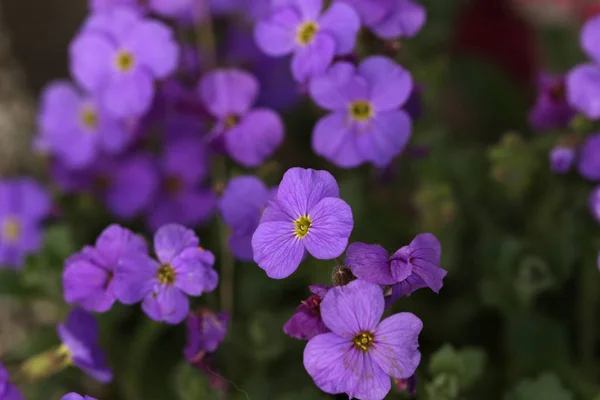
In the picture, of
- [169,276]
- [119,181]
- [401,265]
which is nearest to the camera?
[401,265]

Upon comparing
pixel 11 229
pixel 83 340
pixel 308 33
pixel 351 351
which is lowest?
pixel 11 229

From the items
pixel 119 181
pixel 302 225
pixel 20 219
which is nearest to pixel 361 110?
pixel 302 225

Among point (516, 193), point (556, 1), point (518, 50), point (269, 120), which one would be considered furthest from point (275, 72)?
point (556, 1)

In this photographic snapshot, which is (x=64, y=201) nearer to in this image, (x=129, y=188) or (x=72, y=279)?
(x=129, y=188)

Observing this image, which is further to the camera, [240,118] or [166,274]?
[240,118]

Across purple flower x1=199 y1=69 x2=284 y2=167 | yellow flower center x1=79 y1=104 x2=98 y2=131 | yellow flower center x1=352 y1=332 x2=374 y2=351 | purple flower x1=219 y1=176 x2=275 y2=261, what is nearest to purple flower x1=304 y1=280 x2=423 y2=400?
yellow flower center x1=352 y1=332 x2=374 y2=351

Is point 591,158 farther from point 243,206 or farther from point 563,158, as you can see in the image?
point 243,206
